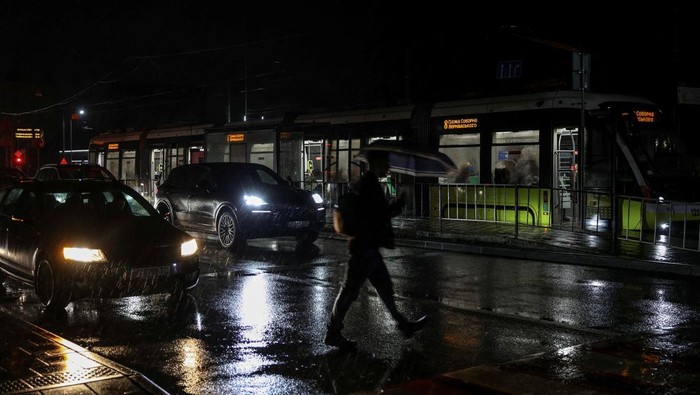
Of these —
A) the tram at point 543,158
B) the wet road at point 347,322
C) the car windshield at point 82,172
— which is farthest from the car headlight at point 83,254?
the car windshield at point 82,172

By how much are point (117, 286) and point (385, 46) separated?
34.0 metres

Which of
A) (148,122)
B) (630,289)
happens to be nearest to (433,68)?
(630,289)

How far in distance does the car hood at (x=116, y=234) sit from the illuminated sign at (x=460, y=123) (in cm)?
1138

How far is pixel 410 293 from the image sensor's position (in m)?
10.4

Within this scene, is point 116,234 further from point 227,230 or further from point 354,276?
point 227,230

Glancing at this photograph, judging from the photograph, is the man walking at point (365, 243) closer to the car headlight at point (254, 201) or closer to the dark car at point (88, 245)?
the dark car at point (88, 245)

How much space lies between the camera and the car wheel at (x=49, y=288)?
8.71 metres

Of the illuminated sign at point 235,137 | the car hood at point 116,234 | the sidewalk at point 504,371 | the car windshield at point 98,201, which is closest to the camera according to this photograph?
the sidewalk at point 504,371

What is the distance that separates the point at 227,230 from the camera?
52.5 feet

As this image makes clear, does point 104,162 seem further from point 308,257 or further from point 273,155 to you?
point 308,257

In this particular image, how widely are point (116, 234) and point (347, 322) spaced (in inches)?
118

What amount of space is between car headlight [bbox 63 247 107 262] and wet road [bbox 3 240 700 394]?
67 cm

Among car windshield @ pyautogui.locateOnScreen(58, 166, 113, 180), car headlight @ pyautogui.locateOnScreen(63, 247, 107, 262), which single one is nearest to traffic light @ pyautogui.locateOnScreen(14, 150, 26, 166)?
car windshield @ pyautogui.locateOnScreen(58, 166, 113, 180)

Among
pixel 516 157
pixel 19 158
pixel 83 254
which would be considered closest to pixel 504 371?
pixel 83 254
